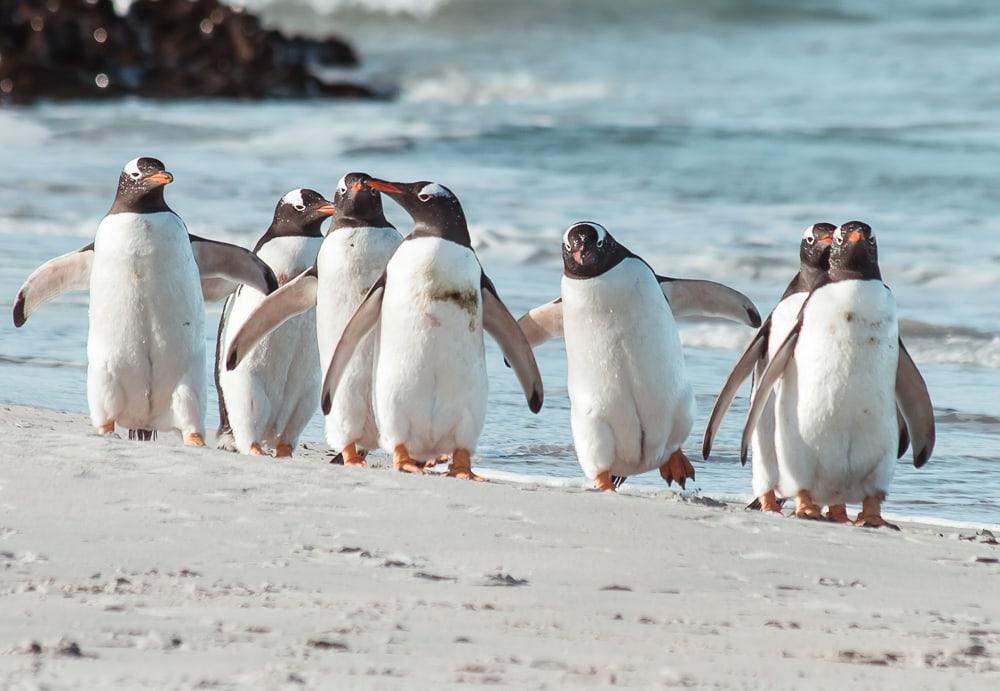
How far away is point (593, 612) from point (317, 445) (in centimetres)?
322

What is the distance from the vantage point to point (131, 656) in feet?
9.97

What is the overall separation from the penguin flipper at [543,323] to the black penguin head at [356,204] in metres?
0.65

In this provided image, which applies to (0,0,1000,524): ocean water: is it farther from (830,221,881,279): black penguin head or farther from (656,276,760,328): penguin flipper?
(830,221,881,279): black penguin head

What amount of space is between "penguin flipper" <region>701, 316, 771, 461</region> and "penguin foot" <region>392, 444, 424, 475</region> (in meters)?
0.86

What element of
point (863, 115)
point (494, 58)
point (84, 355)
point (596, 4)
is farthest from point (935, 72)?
point (84, 355)

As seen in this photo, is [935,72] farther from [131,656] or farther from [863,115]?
[131,656]

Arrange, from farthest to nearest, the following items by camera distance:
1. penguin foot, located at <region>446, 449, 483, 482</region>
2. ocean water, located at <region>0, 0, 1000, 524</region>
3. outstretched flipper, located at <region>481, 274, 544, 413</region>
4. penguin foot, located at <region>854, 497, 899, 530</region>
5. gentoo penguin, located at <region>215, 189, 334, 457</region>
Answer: ocean water, located at <region>0, 0, 1000, 524</region> < gentoo penguin, located at <region>215, 189, 334, 457</region> < outstretched flipper, located at <region>481, 274, 544, 413</region> < penguin foot, located at <region>446, 449, 483, 482</region> < penguin foot, located at <region>854, 497, 899, 530</region>

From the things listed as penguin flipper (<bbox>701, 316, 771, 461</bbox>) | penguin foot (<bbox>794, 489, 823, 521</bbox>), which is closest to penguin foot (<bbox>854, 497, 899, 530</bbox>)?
penguin foot (<bbox>794, 489, 823, 521</bbox>)

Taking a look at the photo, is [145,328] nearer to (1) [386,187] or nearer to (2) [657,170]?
(1) [386,187]

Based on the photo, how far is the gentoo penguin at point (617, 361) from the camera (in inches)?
212

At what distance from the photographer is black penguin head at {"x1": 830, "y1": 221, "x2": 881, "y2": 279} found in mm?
5039

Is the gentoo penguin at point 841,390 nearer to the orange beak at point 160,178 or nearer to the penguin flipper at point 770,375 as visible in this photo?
the penguin flipper at point 770,375

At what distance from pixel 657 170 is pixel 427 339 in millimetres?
12055

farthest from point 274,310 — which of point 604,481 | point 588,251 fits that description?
point 604,481
